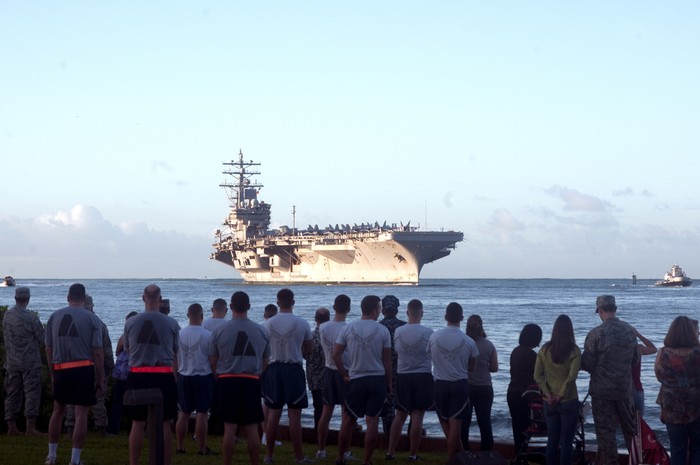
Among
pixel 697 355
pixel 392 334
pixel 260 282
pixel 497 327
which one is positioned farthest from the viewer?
pixel 260 282

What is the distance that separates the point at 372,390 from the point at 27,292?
3692 mm

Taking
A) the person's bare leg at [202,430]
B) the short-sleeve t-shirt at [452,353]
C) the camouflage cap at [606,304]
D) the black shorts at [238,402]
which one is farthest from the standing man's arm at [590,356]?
the person's bare leg at [202,430]

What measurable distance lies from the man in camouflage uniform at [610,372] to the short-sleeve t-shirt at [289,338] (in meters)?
2.54

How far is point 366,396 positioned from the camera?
32.1ft

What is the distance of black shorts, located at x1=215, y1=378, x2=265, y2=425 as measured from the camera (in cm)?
892

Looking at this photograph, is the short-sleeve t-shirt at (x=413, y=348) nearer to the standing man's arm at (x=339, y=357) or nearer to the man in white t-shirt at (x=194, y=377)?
the standing man's arm at (x=339, y=357)

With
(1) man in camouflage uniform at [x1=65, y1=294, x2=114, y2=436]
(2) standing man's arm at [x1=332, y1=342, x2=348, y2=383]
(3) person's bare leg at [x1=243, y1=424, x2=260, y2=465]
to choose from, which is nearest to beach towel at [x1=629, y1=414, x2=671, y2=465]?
(2) standing man's arm at [x1=332, y1=342, x2=348, y2=383]

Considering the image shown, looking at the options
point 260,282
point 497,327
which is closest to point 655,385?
point 497,327

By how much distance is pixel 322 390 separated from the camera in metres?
10.9

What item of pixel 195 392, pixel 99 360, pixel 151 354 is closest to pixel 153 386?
pixel 151 354

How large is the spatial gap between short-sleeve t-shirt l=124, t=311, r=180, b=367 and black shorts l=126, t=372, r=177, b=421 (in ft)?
0.32

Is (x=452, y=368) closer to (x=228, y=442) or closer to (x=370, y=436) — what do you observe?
A: (x=370, y=436)

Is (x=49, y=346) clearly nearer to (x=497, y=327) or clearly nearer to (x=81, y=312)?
(x=81, y=312)

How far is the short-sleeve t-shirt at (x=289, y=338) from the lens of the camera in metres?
9.84
